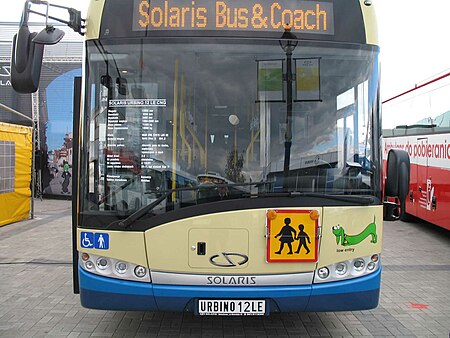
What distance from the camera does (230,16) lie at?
12.5 ft

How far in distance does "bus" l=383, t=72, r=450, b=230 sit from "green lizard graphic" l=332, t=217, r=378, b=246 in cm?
528

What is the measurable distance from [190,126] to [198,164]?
0.31 metres

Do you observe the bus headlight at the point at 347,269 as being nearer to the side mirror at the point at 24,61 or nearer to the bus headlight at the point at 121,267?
the bus headlight at the point at 121,267

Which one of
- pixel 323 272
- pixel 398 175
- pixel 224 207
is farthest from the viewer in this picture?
pixel 398 175

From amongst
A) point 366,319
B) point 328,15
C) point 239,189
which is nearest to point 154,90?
point 239,189

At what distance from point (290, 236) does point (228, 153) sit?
803 millimetres

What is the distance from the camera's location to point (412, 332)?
15.2ft

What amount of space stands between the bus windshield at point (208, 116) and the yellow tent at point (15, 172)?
26.4 feet

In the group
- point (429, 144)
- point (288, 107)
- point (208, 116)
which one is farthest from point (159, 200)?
point (429, 144)

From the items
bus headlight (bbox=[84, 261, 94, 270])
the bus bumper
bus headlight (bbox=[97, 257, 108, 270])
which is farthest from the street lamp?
bus headlight (bbox=[84, 261, 94, 270])

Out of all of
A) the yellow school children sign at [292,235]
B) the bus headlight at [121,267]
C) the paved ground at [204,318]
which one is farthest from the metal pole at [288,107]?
the paved ground at [204,318]

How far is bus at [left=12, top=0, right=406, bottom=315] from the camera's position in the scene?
3.67 m

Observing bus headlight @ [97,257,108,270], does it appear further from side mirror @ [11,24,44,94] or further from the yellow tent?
the yellow tent

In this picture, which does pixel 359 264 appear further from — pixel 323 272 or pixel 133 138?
pixel 133 138
